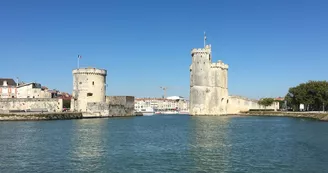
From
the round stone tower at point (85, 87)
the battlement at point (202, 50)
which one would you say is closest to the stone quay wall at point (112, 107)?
the round stone tower at point (85, 87)

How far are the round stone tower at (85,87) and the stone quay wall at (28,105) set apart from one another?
3491mm

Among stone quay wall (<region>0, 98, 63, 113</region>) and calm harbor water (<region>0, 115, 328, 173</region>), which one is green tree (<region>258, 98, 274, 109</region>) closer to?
stone quay wall (<region>0, 98, 63, 113</region>)

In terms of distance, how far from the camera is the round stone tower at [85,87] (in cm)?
5984

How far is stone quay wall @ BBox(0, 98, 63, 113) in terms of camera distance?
56219 mm

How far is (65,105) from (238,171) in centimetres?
7647

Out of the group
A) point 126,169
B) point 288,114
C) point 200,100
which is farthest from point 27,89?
point 126,169

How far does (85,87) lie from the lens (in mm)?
59844

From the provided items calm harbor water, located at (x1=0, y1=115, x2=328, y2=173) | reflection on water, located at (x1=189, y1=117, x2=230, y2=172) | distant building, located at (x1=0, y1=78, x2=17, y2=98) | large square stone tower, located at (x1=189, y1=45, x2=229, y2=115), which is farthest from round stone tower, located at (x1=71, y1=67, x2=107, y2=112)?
reflection on water, located at (x1=189, y1=117, x2=230, y2=172)

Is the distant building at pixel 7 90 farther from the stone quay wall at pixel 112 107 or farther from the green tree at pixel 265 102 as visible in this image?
the green tree at pixel 265 102

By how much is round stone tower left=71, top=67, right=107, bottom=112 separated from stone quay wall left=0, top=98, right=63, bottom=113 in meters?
3.49

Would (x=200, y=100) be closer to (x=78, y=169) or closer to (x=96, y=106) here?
(x=96, y=106)

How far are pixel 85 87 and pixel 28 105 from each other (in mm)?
8903

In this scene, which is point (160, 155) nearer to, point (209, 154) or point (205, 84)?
point (209, 154)

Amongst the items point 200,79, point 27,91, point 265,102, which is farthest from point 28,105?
point 265,102
